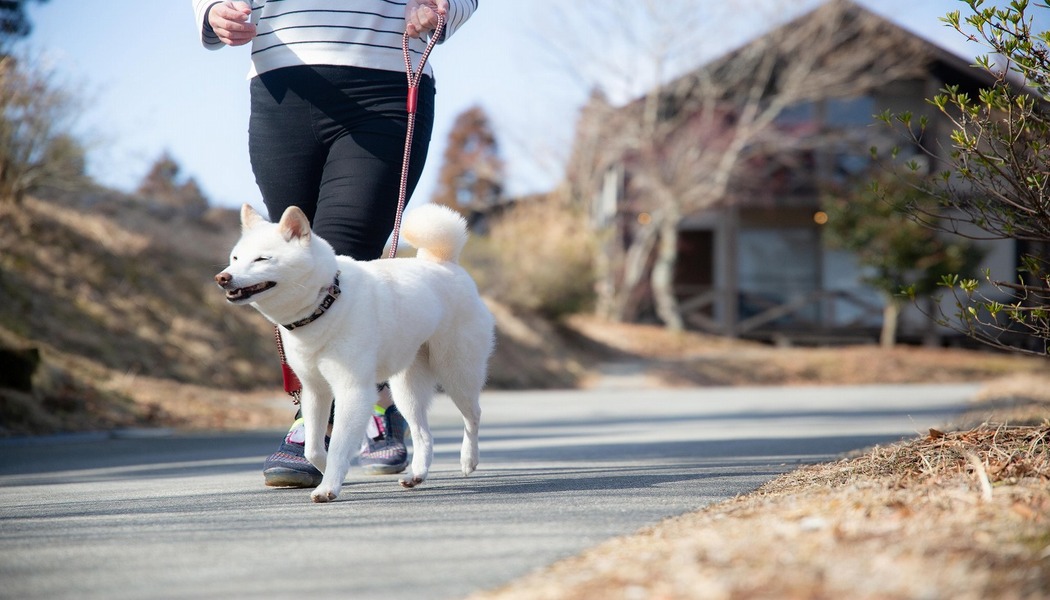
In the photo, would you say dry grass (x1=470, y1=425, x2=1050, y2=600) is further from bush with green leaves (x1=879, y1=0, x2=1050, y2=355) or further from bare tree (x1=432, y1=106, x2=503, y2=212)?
bare tree (x1=432, y1=106, x2=503, y2=212)

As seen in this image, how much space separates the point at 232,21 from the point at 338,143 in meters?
0.60

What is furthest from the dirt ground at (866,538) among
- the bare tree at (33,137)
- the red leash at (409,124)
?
the bare tree at (33,137)

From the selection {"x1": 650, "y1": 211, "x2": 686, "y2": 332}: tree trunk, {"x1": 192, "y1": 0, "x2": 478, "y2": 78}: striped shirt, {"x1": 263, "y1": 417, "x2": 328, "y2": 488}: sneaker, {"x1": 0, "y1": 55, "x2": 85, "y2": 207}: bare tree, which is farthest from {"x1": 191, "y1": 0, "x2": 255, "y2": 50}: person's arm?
{"x1": 650, "y1": 211, "x2": 686, "y2": 332}: tree trunk

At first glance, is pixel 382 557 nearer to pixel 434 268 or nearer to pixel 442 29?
pixel 434 268

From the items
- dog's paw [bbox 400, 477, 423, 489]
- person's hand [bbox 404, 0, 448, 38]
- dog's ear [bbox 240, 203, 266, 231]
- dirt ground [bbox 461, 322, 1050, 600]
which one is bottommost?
dog's paw [bbox 400, 477, 423, 489]

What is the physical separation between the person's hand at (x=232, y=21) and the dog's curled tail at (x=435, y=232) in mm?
920

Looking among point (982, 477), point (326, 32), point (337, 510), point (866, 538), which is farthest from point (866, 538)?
point (326, 32)

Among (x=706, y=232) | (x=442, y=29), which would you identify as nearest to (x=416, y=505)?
(x=442, y=29)

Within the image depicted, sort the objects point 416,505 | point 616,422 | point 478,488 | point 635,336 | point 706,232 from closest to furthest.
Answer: point 416,505, point 478,488, point 616,422, point 635,336, point 706,232

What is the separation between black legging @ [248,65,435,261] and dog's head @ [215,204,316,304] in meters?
0.59

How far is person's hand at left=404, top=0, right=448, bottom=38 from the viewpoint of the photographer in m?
4.04

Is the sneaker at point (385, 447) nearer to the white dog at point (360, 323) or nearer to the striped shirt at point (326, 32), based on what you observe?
the white dog at point (360, 323)

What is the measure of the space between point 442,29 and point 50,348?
6.58m

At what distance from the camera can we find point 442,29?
4.09m
